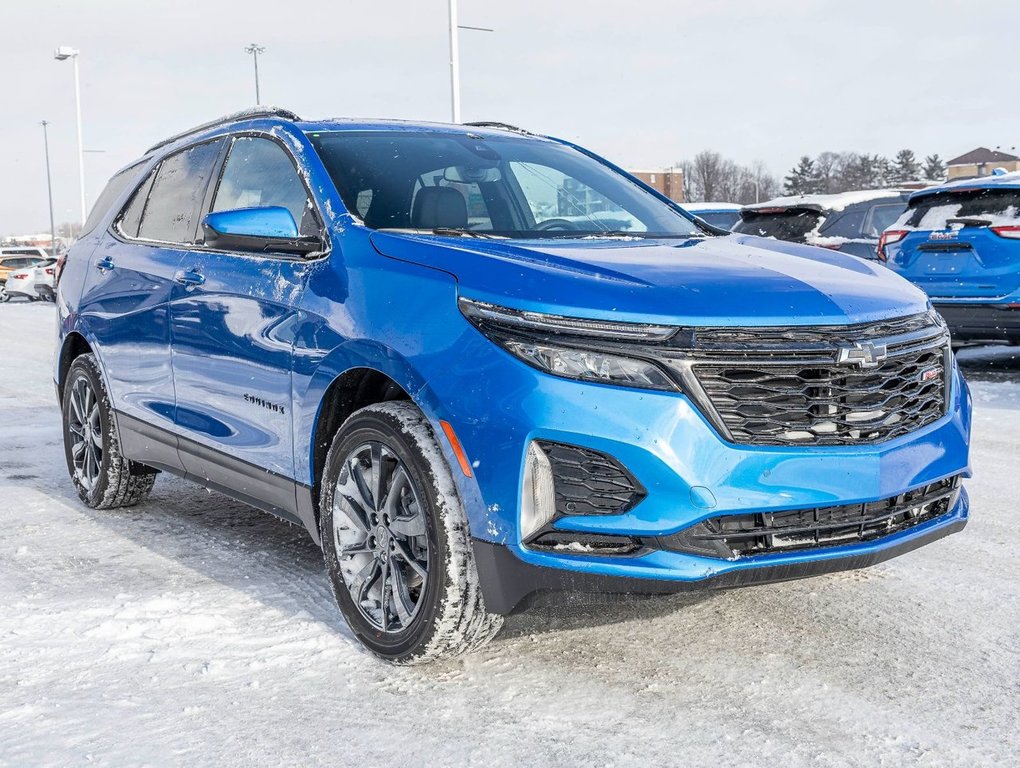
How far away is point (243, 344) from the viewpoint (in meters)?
4.14

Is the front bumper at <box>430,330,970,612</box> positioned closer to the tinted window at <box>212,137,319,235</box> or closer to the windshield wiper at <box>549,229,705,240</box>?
the windshield wiper at <box>549,229,705,240</box>

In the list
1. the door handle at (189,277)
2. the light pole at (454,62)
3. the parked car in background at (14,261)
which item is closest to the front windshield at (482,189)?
the door handle at (189,277)

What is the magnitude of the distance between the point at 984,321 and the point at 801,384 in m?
7.11

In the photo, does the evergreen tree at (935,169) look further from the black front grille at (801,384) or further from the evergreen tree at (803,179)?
the black front grille at (801,384)

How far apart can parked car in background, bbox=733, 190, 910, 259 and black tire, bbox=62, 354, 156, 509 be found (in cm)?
819

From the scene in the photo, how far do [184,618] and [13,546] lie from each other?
1.49 meters

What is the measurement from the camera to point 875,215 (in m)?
12.4

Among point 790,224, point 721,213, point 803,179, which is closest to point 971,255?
point 790,224

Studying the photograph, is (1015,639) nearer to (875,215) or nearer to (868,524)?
(868,524)

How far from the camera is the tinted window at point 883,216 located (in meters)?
12.4

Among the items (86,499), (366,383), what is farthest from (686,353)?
(86,499)

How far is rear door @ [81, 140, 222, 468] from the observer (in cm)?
488

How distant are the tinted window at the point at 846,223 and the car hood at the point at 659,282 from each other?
9.11 metres

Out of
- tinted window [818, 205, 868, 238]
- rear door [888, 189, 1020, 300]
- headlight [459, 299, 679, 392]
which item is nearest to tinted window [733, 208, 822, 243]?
tinted window [818, 205, 868, 238]
